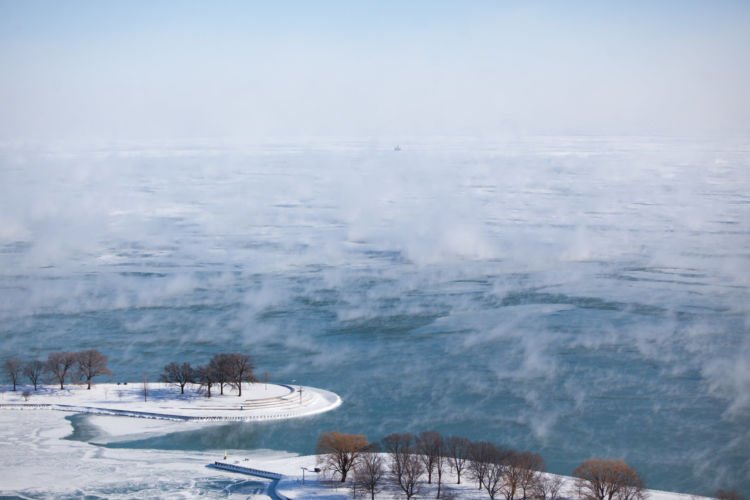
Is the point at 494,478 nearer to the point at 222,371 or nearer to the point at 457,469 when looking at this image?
the point at 457,469

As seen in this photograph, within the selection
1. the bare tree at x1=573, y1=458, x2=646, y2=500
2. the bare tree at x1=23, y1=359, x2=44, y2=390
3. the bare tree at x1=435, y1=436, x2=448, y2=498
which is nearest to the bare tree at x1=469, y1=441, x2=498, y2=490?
the bare tree at x1=435, y1=436, x2=448, y2=498

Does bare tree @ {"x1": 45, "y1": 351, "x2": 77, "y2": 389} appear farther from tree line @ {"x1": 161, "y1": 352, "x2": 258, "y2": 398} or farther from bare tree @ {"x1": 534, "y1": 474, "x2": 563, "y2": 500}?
bare tree @ {"x1": 534, "y1": 474, "x2": 563, "y2": 500}

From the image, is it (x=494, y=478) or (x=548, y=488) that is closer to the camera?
(x=548, y=488)

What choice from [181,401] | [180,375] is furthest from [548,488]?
[180,375]

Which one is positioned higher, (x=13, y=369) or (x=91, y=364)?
(x=91, y=364)

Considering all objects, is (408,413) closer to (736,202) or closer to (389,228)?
(389,228)

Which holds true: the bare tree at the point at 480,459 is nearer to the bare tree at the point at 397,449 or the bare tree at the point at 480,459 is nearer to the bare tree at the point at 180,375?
the bare tree at the point at 397,449

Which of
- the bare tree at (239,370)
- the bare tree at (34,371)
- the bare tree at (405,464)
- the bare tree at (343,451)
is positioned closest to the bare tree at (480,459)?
the bare tree at (405,464)
